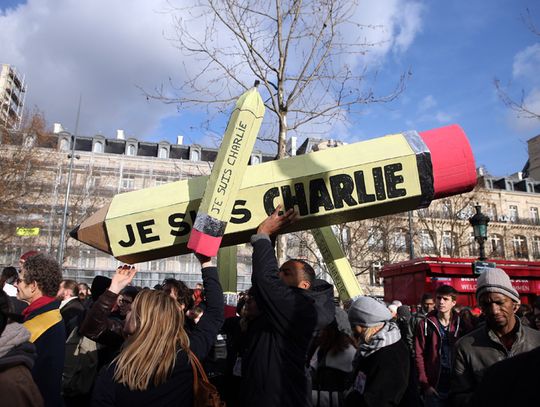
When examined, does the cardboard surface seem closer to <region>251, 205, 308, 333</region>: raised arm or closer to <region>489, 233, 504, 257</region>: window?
<region>251, 205, 308, 333</region>: raised arm

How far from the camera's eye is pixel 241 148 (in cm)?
383

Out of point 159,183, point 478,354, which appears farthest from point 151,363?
point 159,183

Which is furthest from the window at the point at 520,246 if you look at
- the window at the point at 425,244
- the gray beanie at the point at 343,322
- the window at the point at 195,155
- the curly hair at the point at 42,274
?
the curly hair at the point at 42,274

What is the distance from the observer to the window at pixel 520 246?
1683 inches

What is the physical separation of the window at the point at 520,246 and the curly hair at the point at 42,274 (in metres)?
46.0

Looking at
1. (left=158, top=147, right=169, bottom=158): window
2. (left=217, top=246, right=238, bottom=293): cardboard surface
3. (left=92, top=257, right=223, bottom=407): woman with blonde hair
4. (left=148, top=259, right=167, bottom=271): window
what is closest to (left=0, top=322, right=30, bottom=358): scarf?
(left=92, top=257, right=223, bottom=407): woman with blonde hair

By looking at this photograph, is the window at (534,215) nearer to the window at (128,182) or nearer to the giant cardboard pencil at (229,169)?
the window at (128,182)

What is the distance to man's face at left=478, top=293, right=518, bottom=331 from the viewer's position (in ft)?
9.77

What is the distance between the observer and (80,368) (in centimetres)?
366

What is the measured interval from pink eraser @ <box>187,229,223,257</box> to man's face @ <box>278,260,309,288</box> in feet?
2.88

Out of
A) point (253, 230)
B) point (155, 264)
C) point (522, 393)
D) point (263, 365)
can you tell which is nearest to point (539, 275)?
point (253, 230)

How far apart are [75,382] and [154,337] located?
68.6 inches

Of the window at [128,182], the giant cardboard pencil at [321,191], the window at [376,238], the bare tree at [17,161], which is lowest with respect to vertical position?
the giant cardboard pencil at [321,191]

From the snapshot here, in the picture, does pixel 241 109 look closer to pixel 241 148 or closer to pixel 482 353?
pixel 241 148
